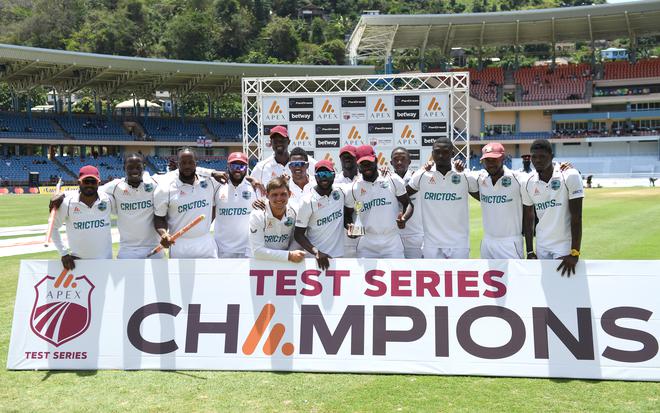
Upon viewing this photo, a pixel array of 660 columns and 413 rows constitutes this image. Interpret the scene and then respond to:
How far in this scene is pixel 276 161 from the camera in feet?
29.6

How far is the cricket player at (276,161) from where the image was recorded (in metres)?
8.69

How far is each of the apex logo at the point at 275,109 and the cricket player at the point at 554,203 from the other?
1433cm

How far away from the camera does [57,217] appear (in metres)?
6.87

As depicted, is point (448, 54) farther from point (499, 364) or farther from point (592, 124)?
point (499, 364)

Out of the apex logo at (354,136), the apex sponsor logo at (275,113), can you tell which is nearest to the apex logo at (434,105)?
the apex logo at (354,136)

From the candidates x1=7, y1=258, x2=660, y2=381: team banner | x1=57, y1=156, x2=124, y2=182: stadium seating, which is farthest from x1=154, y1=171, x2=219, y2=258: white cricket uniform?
x1=57, y1=156, x2=124, y2=182: stadium seating

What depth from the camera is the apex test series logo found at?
21.5ft

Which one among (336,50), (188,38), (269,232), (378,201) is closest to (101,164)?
(188,38)

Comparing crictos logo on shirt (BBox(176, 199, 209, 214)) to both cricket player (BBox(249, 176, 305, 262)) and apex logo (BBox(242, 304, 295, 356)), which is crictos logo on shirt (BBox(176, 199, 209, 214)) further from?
apex logo (BBox(242, 304, 295, 356))

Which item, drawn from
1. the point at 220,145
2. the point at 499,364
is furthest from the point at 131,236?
the point at 220,145

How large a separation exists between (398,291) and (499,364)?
1229mm

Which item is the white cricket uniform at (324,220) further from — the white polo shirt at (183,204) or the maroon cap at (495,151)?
the maroon cap at (495,151)

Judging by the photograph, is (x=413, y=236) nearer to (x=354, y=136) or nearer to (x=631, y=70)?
(x=354, y=136)

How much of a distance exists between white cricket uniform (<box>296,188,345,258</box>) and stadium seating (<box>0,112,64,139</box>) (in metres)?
56.7
